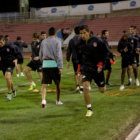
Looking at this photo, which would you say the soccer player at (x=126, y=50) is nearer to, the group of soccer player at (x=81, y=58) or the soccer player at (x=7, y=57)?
the group of soccer player at (x=81, y=58)

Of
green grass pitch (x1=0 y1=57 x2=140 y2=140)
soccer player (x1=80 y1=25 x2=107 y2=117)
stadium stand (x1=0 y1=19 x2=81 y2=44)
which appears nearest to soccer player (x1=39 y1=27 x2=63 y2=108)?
green grass pitch (x1=0 y1=57 x2=140 y2=140)

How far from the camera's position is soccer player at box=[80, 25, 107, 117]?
7039 millimetres

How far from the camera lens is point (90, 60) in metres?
7.18

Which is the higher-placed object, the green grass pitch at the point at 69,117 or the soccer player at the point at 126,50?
the soccer player at the point at 126,50

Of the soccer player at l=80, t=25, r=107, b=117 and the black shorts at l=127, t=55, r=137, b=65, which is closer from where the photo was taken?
the soccer player at l=80, t=25, r=107, b=117

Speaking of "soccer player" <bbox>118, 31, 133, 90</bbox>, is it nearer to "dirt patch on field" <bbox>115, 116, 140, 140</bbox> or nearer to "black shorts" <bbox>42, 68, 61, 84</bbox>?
"black shorts" <bbox>42, 68, 61, 84</bbox>

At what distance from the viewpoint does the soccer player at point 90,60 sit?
704cm

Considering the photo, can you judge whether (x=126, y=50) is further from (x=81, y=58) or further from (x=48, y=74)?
(x=81, y=58)

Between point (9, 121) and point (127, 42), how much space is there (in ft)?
19.1

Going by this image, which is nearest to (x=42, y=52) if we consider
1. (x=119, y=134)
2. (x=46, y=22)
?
(x=119, y=134)

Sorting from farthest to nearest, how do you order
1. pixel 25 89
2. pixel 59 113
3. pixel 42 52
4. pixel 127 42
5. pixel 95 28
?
pixel 95 28 < pixel 25 89 < pixel 127 42 < pixel 42 52 < pixel 59 113

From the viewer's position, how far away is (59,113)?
24.8ft

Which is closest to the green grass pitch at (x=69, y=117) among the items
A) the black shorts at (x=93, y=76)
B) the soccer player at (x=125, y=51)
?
the black shorts at (x=93, y=76)

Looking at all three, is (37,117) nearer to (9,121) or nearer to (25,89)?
(9,121)
